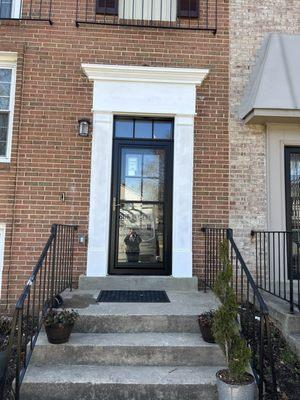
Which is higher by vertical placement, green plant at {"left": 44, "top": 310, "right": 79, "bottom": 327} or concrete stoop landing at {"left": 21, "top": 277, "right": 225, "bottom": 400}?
Result: green plant at {"left": 44, "top": 310, "right": 79, "bottom": 327}

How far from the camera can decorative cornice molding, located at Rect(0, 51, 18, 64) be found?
5.62 meters

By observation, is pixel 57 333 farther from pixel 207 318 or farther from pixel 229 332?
pixel 229 332

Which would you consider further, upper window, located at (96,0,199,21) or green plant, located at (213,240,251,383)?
upper window, located at (96,0,199,21)

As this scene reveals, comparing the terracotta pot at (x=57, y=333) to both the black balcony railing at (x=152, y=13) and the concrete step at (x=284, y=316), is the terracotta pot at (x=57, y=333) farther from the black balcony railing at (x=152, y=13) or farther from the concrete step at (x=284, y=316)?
the black balcony railing at (x=152, y=13)

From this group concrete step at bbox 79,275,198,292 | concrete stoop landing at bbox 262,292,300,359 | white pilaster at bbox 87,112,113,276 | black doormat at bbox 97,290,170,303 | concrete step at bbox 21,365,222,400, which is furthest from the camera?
white pilaster at bbox 87,112,113,276

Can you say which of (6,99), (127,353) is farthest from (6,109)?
(127,353)

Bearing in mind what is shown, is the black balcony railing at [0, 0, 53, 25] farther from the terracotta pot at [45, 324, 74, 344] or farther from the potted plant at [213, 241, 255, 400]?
the potted plant at [213, 241, 255, 400]

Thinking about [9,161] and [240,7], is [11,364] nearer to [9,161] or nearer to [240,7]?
[9,161]

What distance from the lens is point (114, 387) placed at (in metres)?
3.29

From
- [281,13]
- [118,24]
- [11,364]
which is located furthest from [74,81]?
[11,364]

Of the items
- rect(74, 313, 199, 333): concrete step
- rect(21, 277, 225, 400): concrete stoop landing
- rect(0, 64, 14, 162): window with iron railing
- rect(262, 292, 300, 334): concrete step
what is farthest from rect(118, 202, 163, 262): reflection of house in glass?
rect(0, 64, 14, 162): window with iron railing

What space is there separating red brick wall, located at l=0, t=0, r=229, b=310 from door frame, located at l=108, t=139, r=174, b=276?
0.38 meters

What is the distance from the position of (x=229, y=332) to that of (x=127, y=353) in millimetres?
1047

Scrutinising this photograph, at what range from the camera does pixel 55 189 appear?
214 inches
